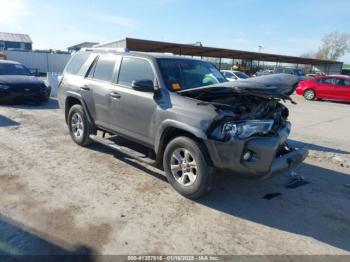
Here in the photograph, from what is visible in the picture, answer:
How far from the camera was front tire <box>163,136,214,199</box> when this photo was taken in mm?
3896

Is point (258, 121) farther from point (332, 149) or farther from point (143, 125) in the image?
point (332, 149)

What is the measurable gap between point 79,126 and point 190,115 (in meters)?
3.11

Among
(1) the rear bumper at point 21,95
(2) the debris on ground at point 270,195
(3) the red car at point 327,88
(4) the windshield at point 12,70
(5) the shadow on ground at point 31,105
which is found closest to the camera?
(2) the debris on ground at point 270,195

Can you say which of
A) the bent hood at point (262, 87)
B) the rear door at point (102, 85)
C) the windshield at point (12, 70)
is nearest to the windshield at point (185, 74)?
the bent hood at point (262, 87)

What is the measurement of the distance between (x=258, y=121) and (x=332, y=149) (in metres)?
4.26

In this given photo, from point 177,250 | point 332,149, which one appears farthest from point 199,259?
point 332,149

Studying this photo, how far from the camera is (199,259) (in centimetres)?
294

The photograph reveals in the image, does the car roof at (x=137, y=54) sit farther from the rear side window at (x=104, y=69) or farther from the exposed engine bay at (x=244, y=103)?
the exposed engine bay at (x=244, y=103)

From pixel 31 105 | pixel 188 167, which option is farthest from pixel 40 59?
pixel 188 167

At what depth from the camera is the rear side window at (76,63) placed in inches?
247

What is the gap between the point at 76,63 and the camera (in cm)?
649

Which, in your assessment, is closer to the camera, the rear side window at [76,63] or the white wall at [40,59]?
the rear side window at [76,63]

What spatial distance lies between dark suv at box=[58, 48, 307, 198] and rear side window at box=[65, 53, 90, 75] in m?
0.56

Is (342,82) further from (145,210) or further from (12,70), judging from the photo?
(145,210)
